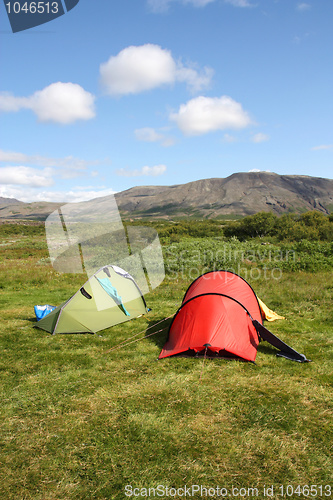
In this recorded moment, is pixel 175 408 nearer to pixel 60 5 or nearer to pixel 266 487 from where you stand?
pixel 266 487

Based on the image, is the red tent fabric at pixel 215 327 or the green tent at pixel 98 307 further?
the green tent at pixel 98 307

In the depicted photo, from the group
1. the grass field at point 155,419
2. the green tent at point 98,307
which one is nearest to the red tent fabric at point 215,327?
the grass field at point 155,419

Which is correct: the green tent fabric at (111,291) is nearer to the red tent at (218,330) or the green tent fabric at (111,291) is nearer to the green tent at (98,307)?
the green tent at (98,307)

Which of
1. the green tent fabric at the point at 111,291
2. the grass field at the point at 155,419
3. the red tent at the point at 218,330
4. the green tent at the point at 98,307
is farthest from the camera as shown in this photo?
the green tent fabric at the point at 111,291

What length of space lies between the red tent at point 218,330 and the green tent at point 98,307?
2699 mm

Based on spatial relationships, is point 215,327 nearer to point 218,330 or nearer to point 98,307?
point 218,330

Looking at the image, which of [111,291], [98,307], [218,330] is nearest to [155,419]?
[218,330]

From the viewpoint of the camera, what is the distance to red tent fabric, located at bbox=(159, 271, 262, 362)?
6855 mm

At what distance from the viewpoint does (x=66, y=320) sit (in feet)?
29.2

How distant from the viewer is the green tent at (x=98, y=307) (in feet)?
29.2

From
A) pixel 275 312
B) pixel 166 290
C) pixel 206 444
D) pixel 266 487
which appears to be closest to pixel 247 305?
pixel 275 312

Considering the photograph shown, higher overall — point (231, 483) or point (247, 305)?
point (247, 305)

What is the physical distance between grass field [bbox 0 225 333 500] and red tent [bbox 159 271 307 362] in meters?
0.29

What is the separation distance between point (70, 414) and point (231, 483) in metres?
2.67
